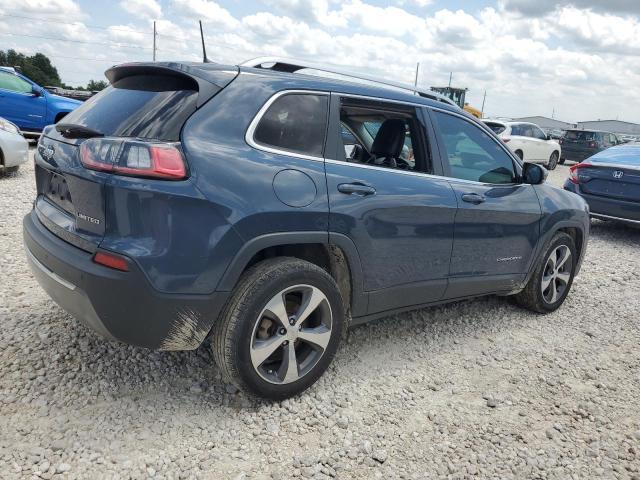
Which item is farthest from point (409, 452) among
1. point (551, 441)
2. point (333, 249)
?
point (333, 249)

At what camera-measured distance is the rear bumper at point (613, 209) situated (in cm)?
724

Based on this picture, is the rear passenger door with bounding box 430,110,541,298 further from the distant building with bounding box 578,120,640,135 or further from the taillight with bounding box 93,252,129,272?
the distant building with bounding box 578,120,640,135

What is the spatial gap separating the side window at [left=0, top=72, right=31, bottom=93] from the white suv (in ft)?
39.9

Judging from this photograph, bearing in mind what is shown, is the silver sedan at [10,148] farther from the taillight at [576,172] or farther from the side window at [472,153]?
the taillight at [576,172]

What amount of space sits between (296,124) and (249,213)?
0.61 metres

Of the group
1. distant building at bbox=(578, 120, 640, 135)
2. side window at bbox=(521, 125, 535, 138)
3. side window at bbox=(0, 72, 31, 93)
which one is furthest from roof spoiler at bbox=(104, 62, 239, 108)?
distant building at bbox=(578, 120, 640, 135)

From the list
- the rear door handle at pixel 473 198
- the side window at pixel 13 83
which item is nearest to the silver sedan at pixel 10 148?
the side window at pixel 13 83

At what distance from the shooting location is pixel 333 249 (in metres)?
2.91

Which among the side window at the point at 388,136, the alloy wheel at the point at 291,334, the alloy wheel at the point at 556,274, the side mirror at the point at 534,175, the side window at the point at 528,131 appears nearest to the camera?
the alloy wheel at the point at 291,334

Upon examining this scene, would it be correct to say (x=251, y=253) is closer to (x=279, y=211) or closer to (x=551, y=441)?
(x=279, y=211)

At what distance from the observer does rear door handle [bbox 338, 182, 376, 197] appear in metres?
2.81

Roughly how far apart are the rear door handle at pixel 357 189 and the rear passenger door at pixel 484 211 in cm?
76

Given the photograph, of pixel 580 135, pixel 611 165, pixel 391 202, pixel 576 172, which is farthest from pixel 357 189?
pixel 580 135

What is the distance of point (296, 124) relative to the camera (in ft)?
9.08
